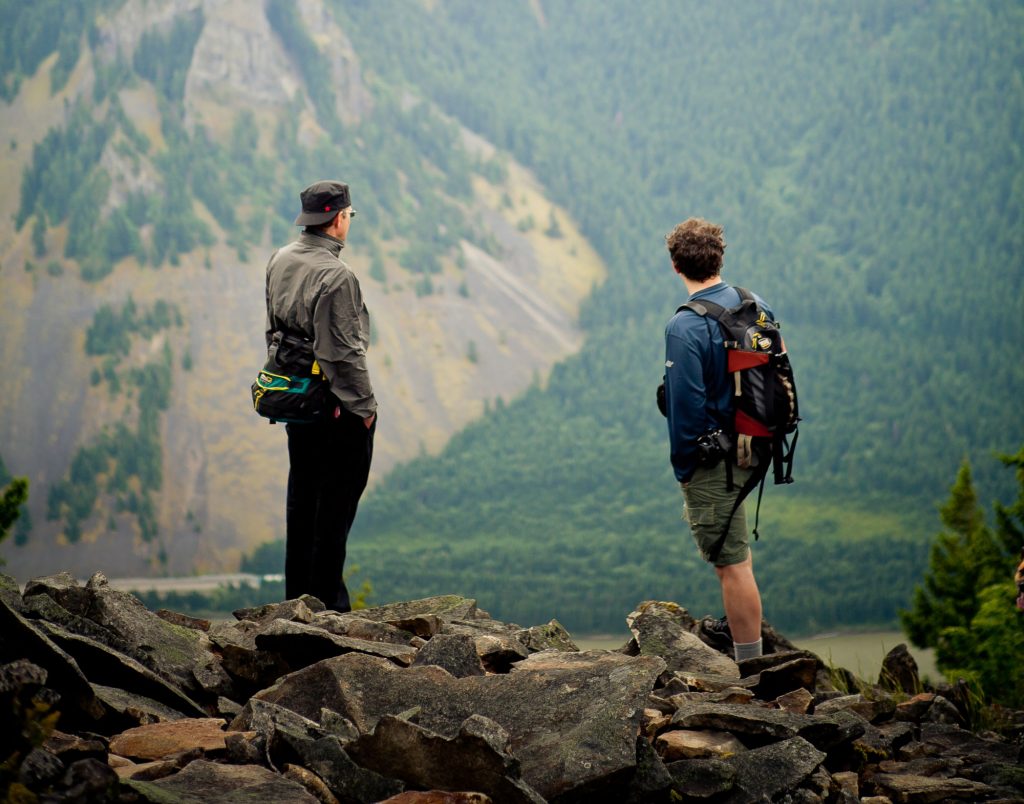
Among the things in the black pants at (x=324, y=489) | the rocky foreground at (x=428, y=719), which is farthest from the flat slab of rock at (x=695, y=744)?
the black pants at (x=324, y=489)

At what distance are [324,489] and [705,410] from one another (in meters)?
2.45

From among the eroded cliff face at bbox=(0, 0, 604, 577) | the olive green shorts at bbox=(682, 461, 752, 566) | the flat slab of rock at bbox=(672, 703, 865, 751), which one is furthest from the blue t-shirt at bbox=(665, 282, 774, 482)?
the eroded cliff face at bbox=(0, 0, 604, 577)

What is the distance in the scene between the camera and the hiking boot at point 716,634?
873 cm

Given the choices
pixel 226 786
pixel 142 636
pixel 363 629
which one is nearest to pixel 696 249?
pixel 363 629

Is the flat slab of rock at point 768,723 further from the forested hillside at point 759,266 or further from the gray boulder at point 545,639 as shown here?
the forested hillside at point 759,266

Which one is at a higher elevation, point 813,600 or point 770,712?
point 770,712

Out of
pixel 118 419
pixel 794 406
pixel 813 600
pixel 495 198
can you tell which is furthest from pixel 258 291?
pixel 794 406

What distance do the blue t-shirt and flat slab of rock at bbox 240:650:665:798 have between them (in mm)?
1362

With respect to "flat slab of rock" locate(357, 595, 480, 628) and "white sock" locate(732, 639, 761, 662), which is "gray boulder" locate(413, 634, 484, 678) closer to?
"flat slab of rock" locate(357, 595, 480, 628)

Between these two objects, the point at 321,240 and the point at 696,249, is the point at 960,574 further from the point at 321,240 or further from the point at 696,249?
the point at 321,240

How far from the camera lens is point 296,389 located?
8.20 meters

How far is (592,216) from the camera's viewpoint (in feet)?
371

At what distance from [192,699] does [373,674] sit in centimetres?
104

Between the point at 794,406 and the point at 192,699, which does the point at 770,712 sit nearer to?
the point at 794,406
